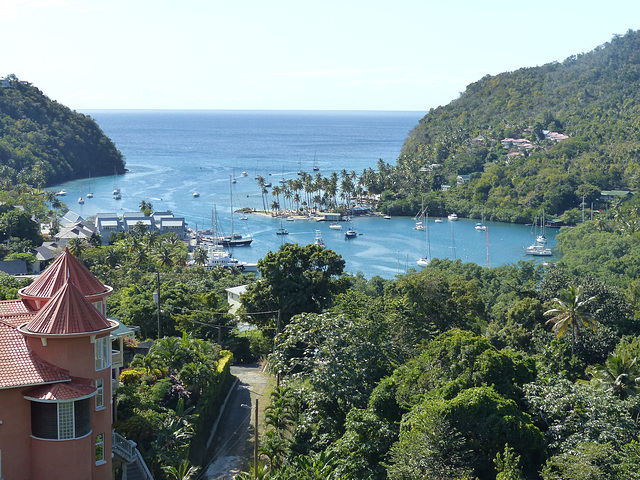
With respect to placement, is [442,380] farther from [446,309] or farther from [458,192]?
[458,192]

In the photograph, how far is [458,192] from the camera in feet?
420

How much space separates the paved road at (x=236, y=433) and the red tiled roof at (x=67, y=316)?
9136 millimetres

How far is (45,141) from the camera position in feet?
496

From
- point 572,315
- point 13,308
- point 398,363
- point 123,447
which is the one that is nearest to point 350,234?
point 572,315

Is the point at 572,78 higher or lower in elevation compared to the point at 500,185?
higher

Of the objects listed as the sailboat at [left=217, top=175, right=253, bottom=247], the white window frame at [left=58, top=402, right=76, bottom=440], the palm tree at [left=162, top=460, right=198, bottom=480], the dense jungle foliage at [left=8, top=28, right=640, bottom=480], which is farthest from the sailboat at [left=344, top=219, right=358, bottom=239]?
the white window frame at [left=58, top=402, right=76, bottom=440]

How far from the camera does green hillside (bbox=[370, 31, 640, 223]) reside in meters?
119

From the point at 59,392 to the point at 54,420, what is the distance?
756 mm

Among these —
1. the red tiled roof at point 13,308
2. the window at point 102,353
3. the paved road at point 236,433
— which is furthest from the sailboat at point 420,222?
the window at point 102,353

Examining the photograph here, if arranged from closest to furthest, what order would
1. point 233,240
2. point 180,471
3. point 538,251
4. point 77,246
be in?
point 180,471, point 77,246, point 538,251, point 233,240

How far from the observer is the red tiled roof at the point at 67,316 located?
725 inches

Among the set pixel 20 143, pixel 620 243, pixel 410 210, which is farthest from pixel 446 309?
pixel 20 143

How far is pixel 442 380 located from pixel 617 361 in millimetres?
10894

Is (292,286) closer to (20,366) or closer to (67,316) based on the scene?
(67,316)
